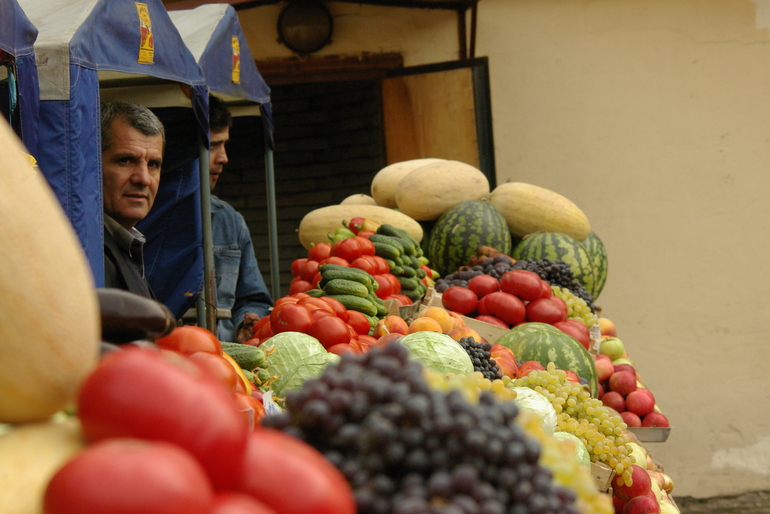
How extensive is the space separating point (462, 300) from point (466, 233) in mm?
982

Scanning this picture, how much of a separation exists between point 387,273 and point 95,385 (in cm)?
A: 275

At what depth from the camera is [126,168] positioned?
304cm

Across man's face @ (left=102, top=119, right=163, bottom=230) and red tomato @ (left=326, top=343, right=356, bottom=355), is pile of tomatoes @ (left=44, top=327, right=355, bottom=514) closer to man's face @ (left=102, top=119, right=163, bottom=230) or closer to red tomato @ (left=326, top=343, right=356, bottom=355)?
red tomato @ (left=326, top=343, right=356, bottom=355)

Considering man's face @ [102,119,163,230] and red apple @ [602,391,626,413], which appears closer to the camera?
man's face @ [102,119,163,230]

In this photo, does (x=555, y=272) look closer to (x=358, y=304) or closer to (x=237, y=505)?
(x=358, y=304)

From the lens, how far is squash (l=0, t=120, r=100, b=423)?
0.75 m

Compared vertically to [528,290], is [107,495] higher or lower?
higher

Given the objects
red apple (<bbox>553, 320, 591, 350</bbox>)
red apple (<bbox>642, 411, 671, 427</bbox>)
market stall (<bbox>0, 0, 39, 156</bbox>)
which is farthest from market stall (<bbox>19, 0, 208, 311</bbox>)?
red apple (<bbox>642, 411, 671, 427</bbox>)

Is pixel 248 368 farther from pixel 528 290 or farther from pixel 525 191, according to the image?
pixel 525 191

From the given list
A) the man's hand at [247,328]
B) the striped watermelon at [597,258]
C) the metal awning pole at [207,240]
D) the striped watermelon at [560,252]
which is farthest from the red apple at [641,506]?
the striped watermelon at [597,258]

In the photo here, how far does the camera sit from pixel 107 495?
1.79 feet

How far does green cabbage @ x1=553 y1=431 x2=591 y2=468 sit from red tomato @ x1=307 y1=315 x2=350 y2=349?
800 millimetres

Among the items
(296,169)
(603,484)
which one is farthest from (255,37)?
(603,484)

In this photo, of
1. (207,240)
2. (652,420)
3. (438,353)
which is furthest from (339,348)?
(652,420)
